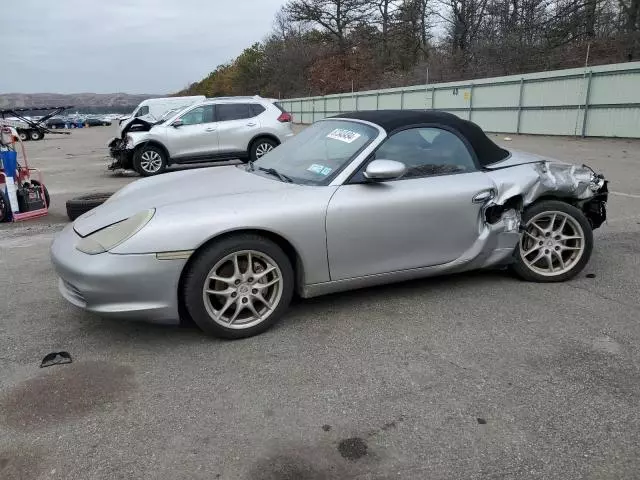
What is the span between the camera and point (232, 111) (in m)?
12.7

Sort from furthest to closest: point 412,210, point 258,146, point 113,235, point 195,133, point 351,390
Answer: point 258,146
point 195,133
point 412,210
point 113,235
point 351,390

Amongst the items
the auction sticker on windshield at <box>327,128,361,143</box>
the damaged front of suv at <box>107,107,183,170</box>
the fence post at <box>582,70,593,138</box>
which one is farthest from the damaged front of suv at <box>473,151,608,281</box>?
the fence post at <box>582,70,593,138</box>

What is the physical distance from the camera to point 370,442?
95.2 inches

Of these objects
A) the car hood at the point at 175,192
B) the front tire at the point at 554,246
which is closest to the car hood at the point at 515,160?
the front tire at the point at 554,246

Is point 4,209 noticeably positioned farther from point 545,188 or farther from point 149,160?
point 545,188

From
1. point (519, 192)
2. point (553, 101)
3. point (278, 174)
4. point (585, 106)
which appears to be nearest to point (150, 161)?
point (278, 174)

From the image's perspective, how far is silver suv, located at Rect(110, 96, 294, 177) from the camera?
12484 mm

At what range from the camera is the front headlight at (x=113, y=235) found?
3.23 meters

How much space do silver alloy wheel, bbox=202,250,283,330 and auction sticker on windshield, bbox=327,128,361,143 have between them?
3.97 feet

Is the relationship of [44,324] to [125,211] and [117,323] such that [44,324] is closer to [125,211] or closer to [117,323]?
[117,323]

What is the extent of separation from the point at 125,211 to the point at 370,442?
2213 millimetres

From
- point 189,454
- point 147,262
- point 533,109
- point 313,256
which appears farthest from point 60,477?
point 533,109

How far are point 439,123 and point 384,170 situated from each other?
0.91 metres

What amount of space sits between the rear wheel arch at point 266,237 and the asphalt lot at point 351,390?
254 mm
